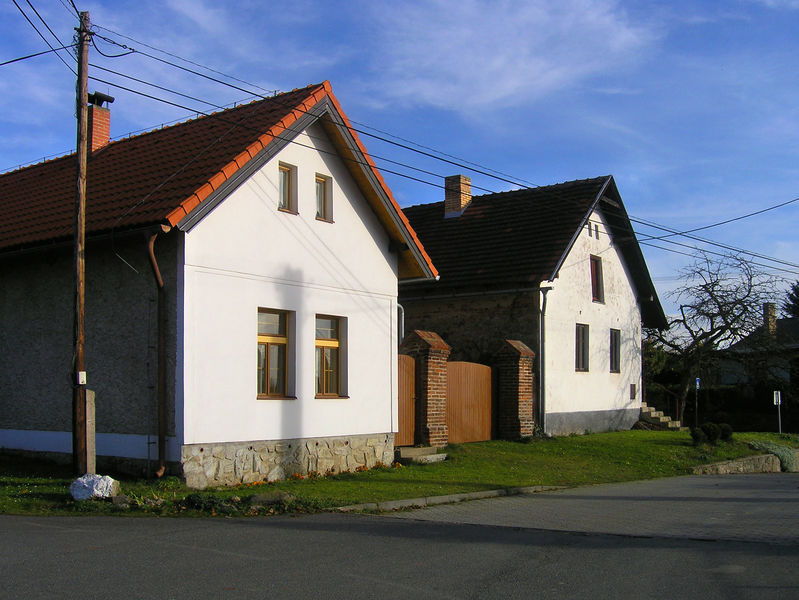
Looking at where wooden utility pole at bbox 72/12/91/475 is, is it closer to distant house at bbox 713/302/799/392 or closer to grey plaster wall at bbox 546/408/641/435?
grey plaster wall at bbox 546/408/641/435

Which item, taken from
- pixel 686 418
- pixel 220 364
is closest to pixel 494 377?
pixel 220 364

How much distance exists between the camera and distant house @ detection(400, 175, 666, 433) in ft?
75.0

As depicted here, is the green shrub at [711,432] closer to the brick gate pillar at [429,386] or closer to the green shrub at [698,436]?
the green shrub at [698,436]

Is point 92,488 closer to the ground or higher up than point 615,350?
closer to the ground

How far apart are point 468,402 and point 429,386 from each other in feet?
7.65

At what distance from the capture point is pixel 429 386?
1855 centimetres

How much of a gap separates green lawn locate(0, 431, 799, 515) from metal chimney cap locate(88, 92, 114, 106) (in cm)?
822

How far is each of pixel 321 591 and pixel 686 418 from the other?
3621 cm

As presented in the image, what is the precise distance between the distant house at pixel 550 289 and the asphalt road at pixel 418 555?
10.8 meters

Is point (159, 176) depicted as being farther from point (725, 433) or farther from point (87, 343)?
point (725, 433)

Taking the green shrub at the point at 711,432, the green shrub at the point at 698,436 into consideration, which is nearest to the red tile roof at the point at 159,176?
the green shrub at the point at 698,436

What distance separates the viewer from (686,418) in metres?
40.0

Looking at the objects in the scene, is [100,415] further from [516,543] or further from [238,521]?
[516,543]

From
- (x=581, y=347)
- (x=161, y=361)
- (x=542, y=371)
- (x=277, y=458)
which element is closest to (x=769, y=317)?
(x=581, y=347)
